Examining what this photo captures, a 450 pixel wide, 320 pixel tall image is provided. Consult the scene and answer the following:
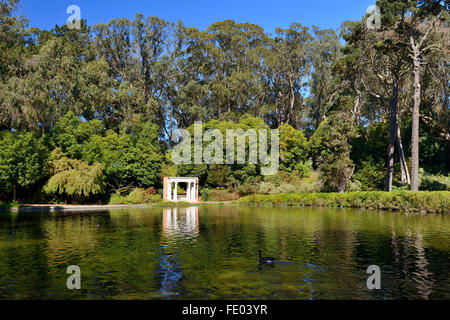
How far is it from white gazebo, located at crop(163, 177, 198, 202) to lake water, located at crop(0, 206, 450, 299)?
85.4 ft

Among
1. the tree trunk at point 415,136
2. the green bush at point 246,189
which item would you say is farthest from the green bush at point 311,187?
the tree trunk at point 415,136

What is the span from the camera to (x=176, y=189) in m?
48.6

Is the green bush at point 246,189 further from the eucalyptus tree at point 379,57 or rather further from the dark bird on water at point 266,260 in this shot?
the dark bird on water at point 266,260

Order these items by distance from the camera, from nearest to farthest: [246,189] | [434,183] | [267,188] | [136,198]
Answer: [434,183]
[136,198]
[267,188]
[246,189]

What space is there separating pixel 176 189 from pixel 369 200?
23.8 m

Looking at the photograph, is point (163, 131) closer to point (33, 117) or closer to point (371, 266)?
point (33, 117)

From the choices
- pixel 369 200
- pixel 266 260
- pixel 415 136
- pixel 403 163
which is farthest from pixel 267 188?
pixel 266 260

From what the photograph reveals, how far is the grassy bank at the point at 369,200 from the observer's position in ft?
100

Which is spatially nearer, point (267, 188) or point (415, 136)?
point (415, 136)

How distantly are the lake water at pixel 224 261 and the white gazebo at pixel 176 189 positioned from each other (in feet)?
85.4

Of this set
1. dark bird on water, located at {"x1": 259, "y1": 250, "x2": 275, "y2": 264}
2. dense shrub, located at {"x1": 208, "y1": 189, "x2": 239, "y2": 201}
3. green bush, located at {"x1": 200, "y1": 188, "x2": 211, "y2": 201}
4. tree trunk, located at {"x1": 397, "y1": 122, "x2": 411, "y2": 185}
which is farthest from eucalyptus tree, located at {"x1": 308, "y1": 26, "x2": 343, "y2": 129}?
dark bird on water, located at {"x1": 259, "y1": 250, "x2": 275, "y2": 264}

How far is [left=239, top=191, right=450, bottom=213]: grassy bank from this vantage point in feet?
100

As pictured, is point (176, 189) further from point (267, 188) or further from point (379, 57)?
point (379, 57)

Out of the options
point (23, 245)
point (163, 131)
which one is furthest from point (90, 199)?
point (23, 245)
